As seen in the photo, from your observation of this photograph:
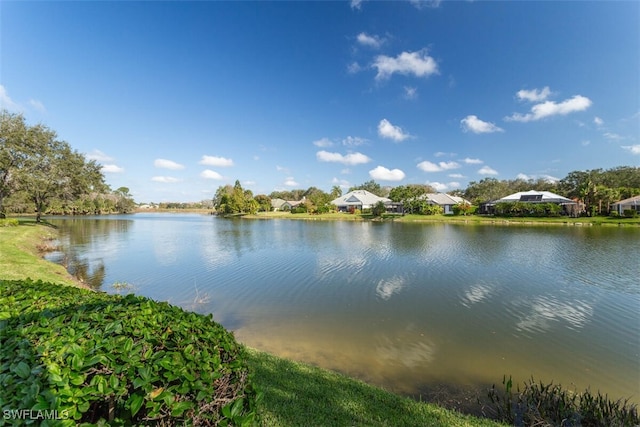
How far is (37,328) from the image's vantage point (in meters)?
1.99

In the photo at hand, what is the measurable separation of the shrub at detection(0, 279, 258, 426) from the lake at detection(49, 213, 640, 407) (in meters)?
4.53

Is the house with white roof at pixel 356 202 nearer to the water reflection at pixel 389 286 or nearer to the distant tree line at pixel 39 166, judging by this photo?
the distant tree line at pixel 39 166

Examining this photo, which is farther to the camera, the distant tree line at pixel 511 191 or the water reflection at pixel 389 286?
the distant tree line at pixel 511 191

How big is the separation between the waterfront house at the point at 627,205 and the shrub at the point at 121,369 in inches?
2379

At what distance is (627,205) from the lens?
44.6 metres

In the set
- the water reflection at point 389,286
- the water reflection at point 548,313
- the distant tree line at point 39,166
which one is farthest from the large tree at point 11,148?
the water reflection at point 548,313

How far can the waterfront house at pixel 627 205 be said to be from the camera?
4270 centimetres

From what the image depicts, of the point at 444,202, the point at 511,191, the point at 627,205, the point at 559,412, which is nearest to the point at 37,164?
the point at 559,412

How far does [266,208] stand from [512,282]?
6974 cm

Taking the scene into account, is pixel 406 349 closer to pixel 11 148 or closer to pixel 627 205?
pixel 11 148

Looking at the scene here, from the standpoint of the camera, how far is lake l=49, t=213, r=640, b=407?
20.2 feet

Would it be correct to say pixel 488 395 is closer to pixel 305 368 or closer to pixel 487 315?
pixel 305 368

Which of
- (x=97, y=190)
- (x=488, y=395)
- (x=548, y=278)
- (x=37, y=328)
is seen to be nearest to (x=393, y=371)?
(x=488, y=395)

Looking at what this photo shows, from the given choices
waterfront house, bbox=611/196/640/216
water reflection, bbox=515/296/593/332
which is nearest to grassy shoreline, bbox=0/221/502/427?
water reflection, bbox=515/296/593/332
